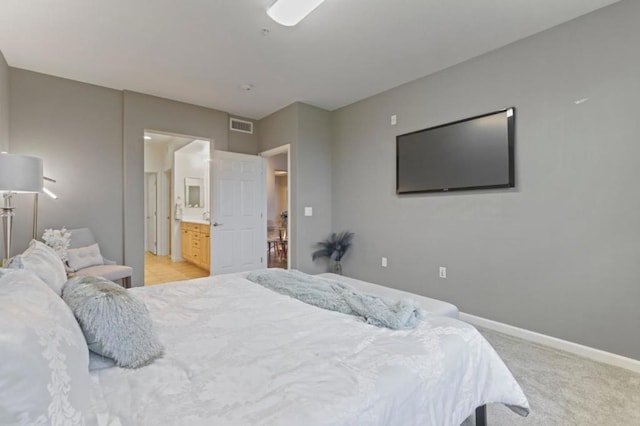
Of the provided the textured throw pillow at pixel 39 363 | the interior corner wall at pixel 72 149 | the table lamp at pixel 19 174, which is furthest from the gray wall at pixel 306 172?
the textured throw pillow at pixel 39 363

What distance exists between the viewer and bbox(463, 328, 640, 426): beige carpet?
164 cm

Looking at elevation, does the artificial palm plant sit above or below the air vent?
below

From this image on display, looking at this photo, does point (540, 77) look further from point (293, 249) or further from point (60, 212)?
point (60, 212)

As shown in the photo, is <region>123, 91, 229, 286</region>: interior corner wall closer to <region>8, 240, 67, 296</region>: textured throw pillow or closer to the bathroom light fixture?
<region>8, 240, 67, 296</region>: textured throw pillow

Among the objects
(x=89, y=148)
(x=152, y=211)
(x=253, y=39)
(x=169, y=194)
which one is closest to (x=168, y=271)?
(x=169, y=194)

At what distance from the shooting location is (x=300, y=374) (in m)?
0.98

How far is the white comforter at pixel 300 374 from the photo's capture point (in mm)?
832

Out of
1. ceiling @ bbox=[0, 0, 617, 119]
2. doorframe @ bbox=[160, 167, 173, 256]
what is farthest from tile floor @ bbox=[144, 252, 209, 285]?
ceiling @ bbox=[0, 0, 617, 119]

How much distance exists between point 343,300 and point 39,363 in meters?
1.27

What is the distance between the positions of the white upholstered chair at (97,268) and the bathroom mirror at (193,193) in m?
3.43

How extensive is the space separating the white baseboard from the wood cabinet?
13.1 ft

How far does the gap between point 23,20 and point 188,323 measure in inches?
112

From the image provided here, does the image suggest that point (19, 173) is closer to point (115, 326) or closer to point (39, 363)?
point (115, 326)

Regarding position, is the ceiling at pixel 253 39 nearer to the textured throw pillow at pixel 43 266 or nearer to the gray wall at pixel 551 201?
the gray wall at pixel 551 201
